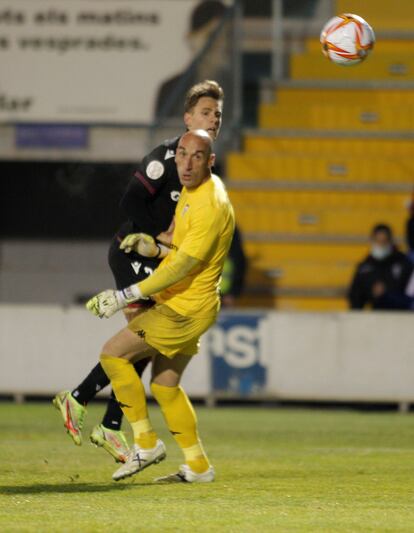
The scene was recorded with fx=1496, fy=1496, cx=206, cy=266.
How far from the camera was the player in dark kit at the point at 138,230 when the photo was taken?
27.5 feet

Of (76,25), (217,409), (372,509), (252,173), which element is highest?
(76,25)

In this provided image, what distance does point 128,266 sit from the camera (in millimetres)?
8820

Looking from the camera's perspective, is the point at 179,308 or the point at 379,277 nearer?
the point at 179,308

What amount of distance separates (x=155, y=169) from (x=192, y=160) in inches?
29.0

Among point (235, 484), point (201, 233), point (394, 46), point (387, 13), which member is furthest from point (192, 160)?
point (394, 46)

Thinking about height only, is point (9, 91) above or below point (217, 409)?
above

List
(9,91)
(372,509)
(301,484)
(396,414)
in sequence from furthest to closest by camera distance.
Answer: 1. (9,91)
2. (396,414)
3. (301,484)
4. (372,509)

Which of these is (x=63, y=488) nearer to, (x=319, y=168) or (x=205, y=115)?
(x=205, y=115)

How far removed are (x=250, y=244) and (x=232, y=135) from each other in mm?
1475

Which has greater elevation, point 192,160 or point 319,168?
point 192,160

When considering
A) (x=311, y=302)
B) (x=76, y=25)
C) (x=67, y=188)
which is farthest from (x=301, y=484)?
(x=67, y=188)

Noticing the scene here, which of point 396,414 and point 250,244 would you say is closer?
point 396,414

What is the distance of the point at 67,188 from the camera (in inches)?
827

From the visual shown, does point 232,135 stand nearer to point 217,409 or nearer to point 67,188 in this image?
point 67,188
